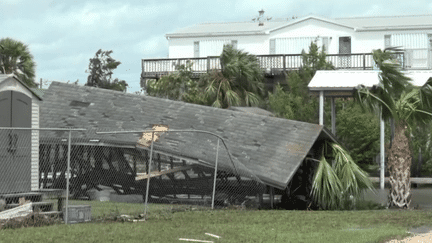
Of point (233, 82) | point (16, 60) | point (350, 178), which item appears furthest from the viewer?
point (233, 82)

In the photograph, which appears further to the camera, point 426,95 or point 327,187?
point 426,95

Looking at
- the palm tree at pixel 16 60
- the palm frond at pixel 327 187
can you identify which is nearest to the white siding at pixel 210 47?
the palm tree at pixel 16 60

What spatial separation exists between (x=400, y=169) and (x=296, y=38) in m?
24.1

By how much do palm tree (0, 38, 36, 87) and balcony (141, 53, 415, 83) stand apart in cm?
830

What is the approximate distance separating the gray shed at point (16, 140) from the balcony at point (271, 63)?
19231mm

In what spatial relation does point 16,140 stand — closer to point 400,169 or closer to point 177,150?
point 177,150

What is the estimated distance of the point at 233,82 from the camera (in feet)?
106

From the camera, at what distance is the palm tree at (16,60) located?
3081cm

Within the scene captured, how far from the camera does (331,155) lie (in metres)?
20.1

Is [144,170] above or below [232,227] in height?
above

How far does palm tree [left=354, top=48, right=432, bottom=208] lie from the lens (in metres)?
18.8

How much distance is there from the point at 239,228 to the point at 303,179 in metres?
7.96

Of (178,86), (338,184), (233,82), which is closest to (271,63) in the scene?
(233,82)

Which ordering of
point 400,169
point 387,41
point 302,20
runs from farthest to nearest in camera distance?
point 302,20
point 387,41
point 400,169
